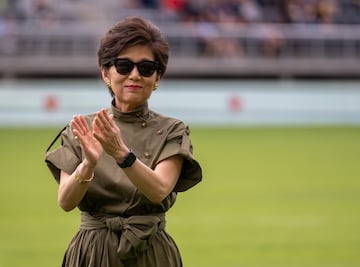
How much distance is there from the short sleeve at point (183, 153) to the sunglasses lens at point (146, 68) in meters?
0.30

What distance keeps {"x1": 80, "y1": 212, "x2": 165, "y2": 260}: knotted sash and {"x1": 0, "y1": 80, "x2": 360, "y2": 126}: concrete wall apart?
69.4 ft

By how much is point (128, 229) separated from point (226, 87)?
22686 millimetres

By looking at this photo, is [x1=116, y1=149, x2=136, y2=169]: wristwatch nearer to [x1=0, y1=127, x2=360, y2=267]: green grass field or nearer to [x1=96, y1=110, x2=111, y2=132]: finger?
[x1=96, y1=110, x2=111, y2=132]: finger

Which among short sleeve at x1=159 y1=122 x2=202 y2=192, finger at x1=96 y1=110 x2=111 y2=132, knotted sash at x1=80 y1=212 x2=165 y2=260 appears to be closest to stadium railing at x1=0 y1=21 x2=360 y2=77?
short sleeve at x1=159 y1=122 x2=202 y2=192

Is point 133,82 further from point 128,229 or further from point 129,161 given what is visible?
point 128,229

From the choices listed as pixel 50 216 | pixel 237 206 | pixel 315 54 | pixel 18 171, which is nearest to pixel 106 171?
pixel 50 216

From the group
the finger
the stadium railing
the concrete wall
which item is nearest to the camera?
the finger

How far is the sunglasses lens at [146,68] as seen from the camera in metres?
5.53

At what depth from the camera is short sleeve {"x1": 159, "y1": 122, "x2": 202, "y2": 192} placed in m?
5.58

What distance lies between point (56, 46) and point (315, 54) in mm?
6350

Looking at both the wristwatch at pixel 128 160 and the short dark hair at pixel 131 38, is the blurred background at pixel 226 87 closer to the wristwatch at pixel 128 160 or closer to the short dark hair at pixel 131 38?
the short dark hair at pixel 131 38

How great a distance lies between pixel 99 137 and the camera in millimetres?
5062

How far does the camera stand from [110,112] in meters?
5.63

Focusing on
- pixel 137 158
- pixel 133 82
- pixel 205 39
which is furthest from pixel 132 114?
pixel 205 39
